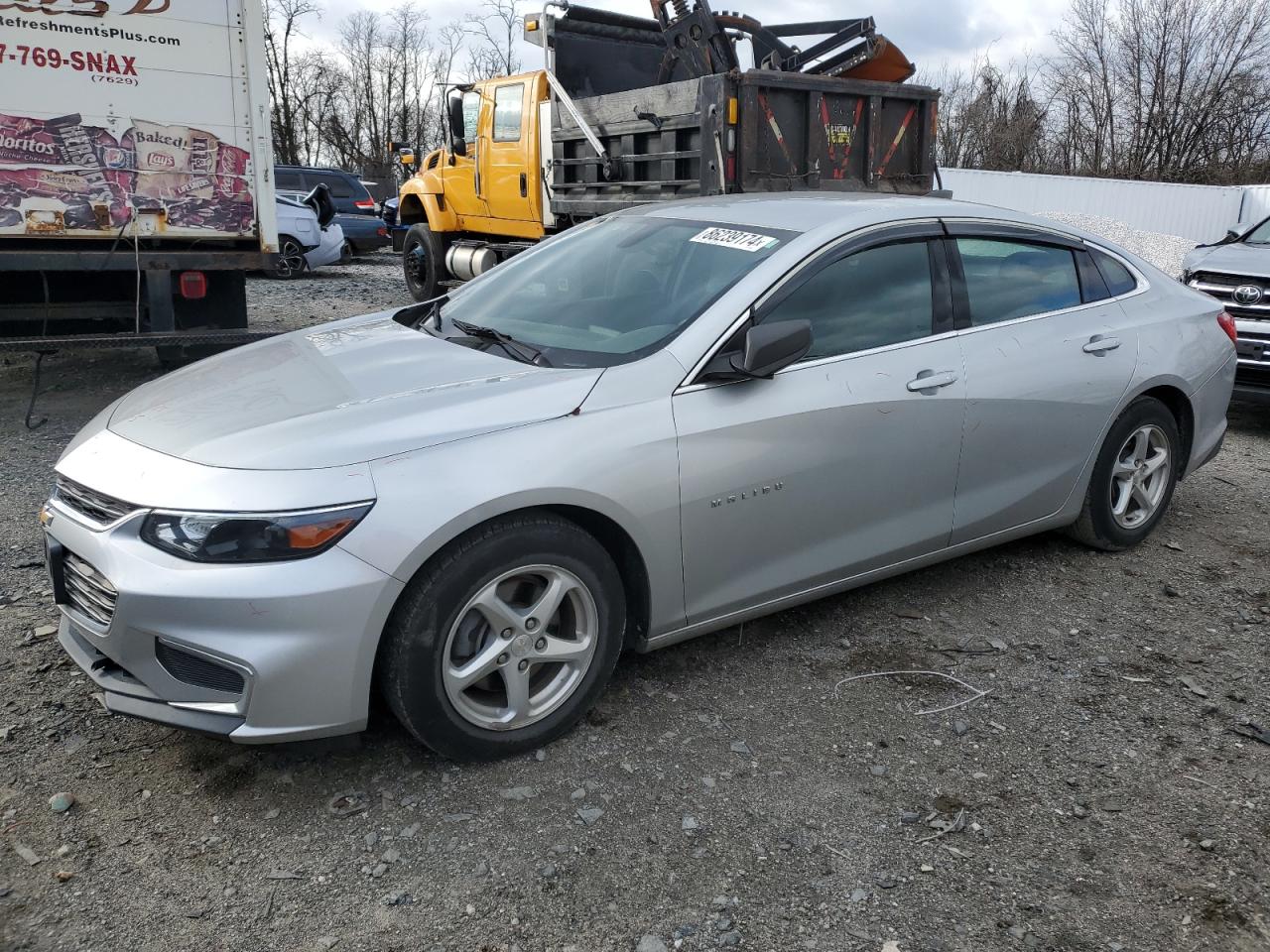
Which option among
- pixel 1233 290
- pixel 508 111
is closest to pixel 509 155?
pixel 508 111

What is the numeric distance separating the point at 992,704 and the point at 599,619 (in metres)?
1.41

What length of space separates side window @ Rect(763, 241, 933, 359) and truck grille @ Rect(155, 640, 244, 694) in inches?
78.1

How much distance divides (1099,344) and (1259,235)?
563cm

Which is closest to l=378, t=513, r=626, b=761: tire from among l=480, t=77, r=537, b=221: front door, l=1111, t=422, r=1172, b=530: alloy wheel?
l=1111, t=422, r=1172, b=530: alloy wheel

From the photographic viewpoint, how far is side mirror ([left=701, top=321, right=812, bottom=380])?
10.6ft

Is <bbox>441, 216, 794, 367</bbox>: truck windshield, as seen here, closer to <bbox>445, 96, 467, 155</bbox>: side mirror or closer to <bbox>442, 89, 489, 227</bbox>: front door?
<bbox>442, 89, 489, 227</bbox>: front door

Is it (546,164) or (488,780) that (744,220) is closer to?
(488,780)

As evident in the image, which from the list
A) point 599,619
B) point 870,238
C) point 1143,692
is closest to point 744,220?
point 870,238

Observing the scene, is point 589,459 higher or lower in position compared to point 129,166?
lower

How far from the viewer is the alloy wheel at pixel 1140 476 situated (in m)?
4.71

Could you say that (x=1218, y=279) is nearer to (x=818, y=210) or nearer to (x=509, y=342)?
(x=818, y=210)

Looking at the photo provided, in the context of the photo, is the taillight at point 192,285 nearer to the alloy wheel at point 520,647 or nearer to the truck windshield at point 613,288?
the truck windshield at point 613,288

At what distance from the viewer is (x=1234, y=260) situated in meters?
8.09

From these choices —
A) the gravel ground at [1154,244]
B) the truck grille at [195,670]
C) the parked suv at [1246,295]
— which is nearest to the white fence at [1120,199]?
the gravel ground at [1154,244]
